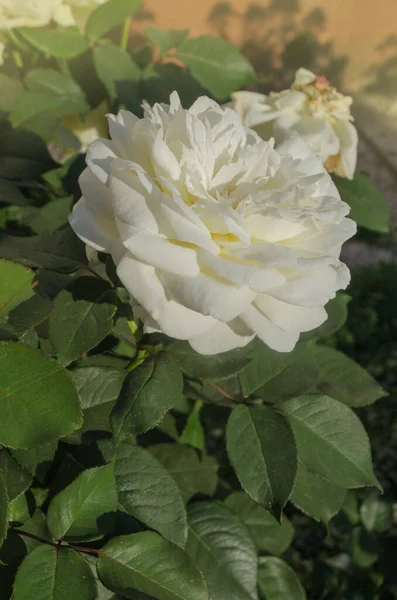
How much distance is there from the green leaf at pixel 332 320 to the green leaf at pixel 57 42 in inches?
22.6

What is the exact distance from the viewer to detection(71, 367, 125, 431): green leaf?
1.99ft

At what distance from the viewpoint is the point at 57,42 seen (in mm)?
948

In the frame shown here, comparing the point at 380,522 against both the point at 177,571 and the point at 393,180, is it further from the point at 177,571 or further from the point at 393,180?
the point at 393,180

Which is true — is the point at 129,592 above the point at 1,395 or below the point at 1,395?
below

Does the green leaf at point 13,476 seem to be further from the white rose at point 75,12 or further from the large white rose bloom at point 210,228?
the white rose at point 75,12

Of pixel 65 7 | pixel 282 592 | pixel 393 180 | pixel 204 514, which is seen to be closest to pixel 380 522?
pixel 282 592

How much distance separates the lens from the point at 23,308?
0.56 m

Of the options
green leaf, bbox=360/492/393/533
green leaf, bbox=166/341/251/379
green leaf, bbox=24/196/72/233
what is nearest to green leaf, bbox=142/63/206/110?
green leaf, bbox=24/196/72/233

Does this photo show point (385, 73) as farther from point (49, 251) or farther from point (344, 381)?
point (49, 251)

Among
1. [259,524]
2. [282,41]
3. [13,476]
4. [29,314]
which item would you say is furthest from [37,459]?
[282,41]

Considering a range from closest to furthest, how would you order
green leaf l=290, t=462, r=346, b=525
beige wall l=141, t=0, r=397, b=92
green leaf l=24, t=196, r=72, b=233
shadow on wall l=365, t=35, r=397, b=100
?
green leaf l=290, t=462, r=346, b=525 < green leaf l=24, t=196, r=72, b=233 < beige wall l=141, t=0, r=397, b=92 < shadow on wall l=365, t=35, r=397, b=100

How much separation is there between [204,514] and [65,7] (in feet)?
2.75

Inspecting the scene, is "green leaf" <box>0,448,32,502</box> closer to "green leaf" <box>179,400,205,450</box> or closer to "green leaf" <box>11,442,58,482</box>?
"green leaf" <box>11,442,58,482</box>

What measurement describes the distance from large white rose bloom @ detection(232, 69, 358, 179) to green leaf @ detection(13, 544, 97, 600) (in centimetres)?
64
